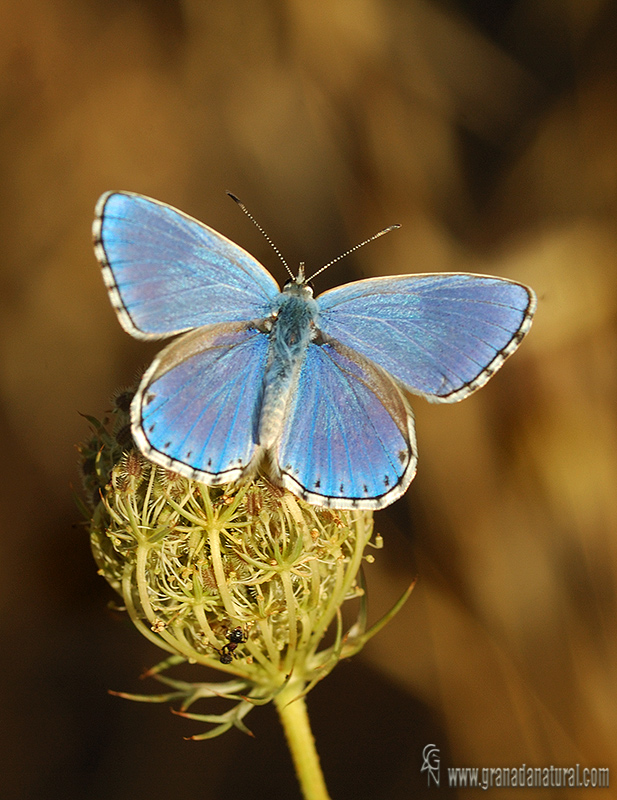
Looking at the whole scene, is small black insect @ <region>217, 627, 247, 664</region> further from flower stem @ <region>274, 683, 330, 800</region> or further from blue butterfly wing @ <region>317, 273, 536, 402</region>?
blue butterfly wing @ <region>317, 273, 536, 402</region>

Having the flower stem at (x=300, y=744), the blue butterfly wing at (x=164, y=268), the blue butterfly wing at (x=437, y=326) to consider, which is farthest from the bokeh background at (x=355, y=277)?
the blue butterfly wing at (x=164, y=268)

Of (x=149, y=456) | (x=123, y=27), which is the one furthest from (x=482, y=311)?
(x=123, y=27)

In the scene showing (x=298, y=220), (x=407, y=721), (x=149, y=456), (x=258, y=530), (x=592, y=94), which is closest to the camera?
(x=149, y=456)

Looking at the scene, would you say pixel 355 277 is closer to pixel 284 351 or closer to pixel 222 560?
pixel 284 351

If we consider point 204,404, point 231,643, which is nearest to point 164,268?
point 204,404

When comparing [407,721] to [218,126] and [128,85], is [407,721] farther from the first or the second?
[128,85]
